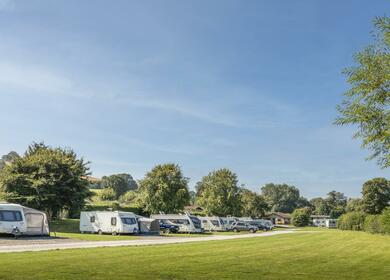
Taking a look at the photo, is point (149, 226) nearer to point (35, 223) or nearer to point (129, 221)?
point (129, 221)

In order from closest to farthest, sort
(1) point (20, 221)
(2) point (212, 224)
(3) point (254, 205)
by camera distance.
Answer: (1) point (20, 221), (2) point (212, 224), (3) point (254, 205)

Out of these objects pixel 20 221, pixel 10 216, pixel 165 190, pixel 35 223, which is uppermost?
pixel 165 190

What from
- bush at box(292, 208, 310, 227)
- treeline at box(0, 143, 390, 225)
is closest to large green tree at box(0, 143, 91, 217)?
treeline at box(0, 143, 390, 225)

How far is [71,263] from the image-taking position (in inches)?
551

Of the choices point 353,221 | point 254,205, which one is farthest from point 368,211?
point 254,205

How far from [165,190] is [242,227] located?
11495 millimetres

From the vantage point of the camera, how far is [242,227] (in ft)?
198

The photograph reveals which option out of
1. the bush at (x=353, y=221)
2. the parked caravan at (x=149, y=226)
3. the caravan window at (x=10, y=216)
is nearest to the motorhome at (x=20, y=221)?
the caravan window at (x=10, y=216)

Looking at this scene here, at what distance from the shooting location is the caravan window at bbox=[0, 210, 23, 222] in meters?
29.8

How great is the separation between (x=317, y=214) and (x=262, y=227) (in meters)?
106

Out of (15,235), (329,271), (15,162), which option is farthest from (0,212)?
(329,271)

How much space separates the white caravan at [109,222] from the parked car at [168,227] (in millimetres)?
6560

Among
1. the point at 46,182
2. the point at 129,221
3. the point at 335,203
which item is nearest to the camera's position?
the point at 129,221

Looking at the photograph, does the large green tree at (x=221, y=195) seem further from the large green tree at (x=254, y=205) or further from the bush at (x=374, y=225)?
the large green tree at (x=254, y=205)
